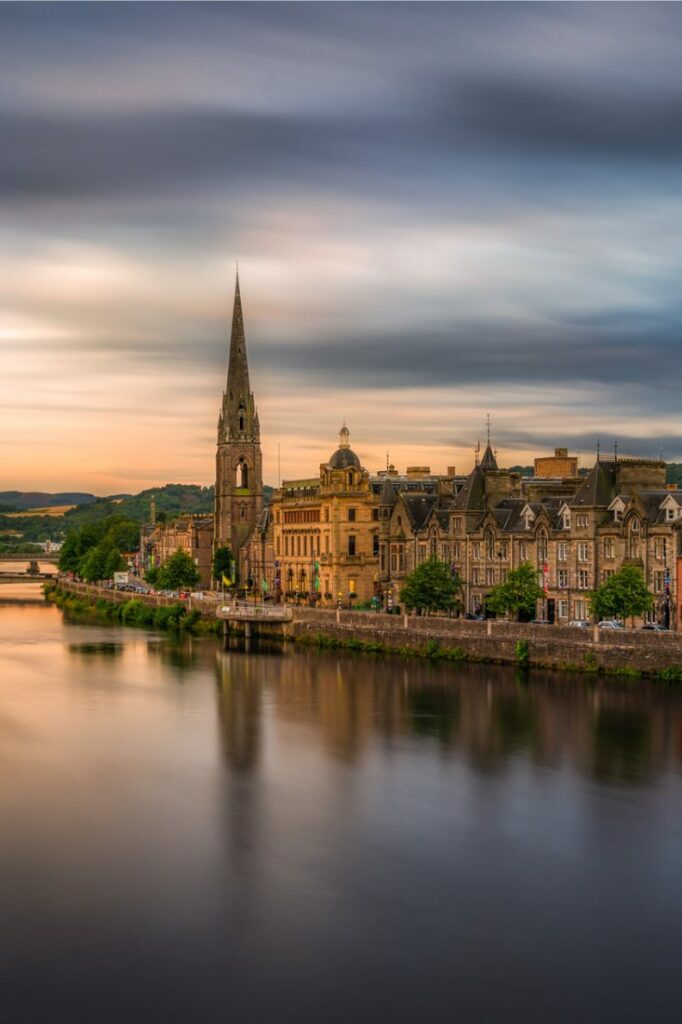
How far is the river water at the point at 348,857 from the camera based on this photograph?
24891mm

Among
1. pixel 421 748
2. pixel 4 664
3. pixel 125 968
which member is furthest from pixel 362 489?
pixel 125 968

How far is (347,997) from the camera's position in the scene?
80.3ft

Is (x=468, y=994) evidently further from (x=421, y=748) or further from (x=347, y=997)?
(x=421, y=748)

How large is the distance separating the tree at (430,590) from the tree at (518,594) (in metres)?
4.69

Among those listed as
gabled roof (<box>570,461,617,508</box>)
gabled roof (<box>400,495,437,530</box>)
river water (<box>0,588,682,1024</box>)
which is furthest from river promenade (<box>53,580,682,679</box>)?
gabled roof (<box>400,495,437,530</box>)

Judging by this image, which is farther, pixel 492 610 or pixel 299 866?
pixel 492 610

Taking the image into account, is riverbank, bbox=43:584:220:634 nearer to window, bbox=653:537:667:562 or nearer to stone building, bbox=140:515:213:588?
stone building, bbox=140:515:213:588

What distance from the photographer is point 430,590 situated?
243ft

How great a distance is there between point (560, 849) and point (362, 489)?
191ft

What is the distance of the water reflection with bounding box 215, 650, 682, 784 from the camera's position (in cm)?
4303

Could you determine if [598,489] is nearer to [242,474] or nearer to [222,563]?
[222,563]

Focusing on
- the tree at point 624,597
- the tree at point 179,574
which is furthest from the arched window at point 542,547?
the tree at point 179,574

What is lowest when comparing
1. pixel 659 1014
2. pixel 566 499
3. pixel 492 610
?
pixel 659 1014

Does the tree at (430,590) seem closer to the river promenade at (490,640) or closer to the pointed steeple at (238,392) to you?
the river promenade at (490,640)
